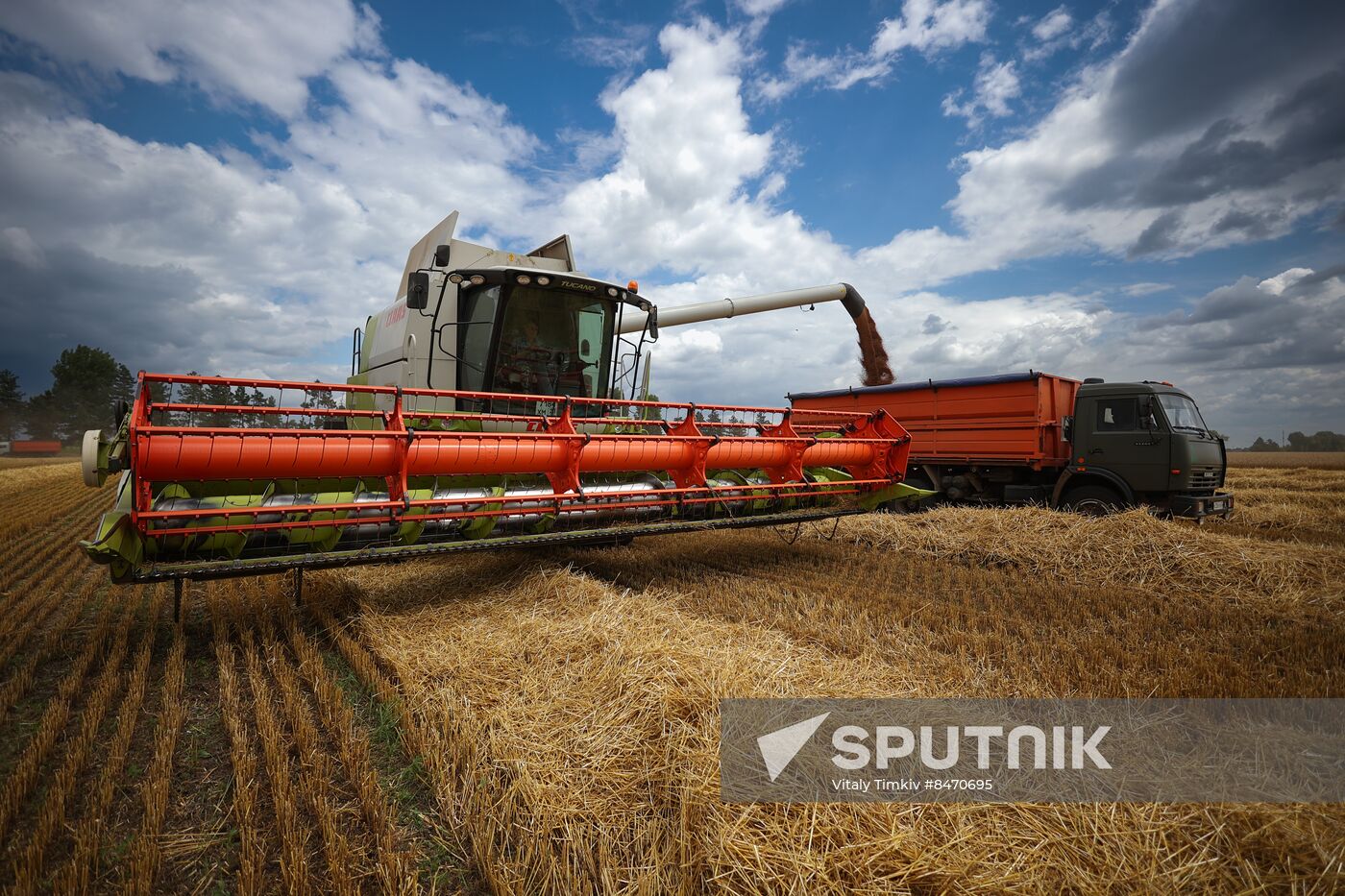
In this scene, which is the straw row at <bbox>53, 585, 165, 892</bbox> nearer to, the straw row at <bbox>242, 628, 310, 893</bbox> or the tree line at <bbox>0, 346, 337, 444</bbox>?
the straw row at <bbox>242, 628, 310, 893</bbox>

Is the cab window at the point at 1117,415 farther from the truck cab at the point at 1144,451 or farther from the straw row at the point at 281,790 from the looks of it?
the straw row at the point at 281,790

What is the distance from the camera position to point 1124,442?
7.27m

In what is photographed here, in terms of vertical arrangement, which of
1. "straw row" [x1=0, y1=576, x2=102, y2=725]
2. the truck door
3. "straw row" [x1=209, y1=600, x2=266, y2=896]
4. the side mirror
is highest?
the side mirror

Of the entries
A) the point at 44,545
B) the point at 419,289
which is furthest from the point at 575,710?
the point at 44,545

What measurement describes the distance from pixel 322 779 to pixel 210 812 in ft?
1.07

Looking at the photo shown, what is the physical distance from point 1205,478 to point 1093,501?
1.20 metres

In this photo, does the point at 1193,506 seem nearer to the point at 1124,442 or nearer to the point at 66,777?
the point at 1124,442

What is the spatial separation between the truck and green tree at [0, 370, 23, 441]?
75869 mm

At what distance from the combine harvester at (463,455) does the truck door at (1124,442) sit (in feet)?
12.2

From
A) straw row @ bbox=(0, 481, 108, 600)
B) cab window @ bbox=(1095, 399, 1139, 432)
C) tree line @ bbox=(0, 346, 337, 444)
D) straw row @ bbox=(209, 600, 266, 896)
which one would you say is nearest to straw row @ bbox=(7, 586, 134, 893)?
straw row @ bbox=(209, 600, 266, 896)

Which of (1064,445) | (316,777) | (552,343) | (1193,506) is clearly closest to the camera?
(316,777)

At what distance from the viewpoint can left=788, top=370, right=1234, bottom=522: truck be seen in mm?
7031

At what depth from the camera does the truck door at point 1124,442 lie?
23.0ft

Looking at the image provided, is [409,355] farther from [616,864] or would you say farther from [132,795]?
[616,864]
